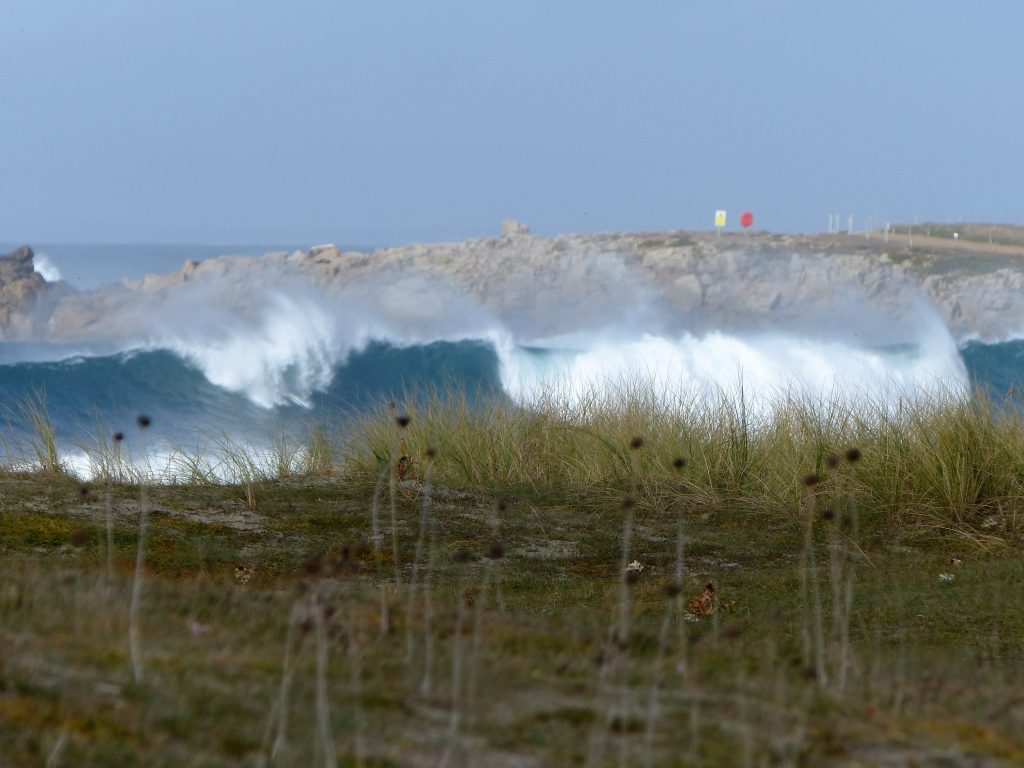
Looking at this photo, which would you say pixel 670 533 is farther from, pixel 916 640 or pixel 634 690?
pixel 634 690

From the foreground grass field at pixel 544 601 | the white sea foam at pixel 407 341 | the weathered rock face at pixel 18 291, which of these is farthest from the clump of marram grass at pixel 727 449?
the weathered rock face at pixel 18 291

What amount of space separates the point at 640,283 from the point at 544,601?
119ft

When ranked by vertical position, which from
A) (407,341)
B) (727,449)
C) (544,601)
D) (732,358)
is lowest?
(407,341)

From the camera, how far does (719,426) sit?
9.90 m

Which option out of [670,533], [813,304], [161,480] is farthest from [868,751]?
[813,304]

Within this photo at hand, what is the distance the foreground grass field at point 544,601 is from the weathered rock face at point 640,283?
24133 millimetres

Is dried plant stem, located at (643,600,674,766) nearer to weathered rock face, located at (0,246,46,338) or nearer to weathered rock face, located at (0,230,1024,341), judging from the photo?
weathered rock face, located at (0,246,46,338)

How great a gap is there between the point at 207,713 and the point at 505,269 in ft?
131

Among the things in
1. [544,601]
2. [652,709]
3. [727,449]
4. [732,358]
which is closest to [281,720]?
[652,709]

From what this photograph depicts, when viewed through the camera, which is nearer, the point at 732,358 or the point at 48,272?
the point at 732,358

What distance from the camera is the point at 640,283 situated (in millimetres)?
41906

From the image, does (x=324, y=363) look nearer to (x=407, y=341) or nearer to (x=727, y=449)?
(x=407, y=341)

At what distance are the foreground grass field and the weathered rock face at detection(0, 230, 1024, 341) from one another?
2413 cm

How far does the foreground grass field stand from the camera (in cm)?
248
